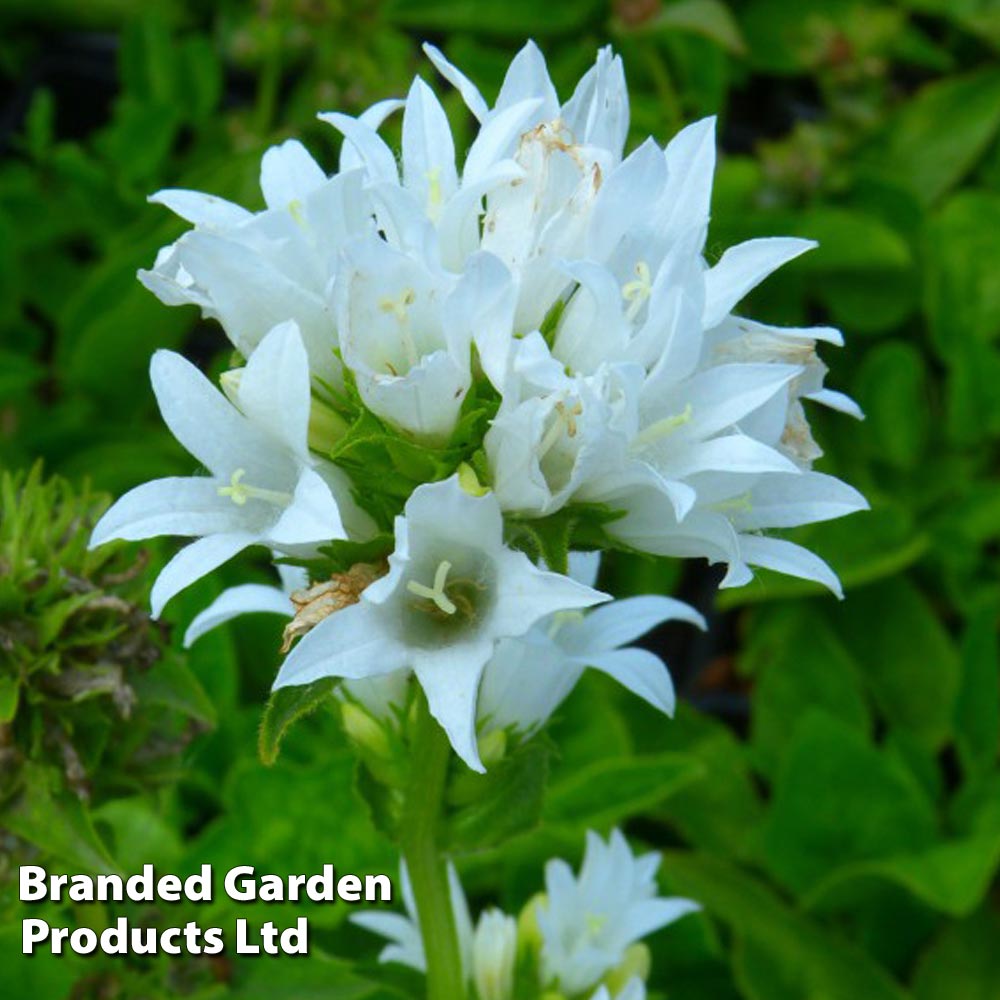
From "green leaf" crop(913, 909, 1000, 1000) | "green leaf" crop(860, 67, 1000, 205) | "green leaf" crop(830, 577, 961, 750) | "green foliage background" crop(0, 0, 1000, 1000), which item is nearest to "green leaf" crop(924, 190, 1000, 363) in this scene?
"green foliage background" crop(0, 0, 1000, 1000)

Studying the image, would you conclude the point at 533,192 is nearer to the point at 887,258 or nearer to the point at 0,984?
the point at 0,984

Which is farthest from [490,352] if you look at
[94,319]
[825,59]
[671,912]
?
[825,59]

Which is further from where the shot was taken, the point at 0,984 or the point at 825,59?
the point at 825,59

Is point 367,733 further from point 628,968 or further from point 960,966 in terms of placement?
point 960,966

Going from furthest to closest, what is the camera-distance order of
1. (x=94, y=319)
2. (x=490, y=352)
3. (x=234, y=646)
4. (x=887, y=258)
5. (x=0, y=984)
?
(x=887, y=258)
(x=94, y=319)
(x=234, y=646)
(x=0, y=984)
(x=490, y=352)

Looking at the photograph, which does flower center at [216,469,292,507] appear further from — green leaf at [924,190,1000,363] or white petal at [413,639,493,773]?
green leaf at [924,190,1000,363]

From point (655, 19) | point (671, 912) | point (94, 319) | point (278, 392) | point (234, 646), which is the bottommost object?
point (671, 912)

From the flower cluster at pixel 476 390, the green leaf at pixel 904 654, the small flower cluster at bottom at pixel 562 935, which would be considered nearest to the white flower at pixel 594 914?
the small flower cluster at bottom at pixel 562 935

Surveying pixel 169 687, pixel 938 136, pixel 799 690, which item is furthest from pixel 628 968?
pixel 938 136
